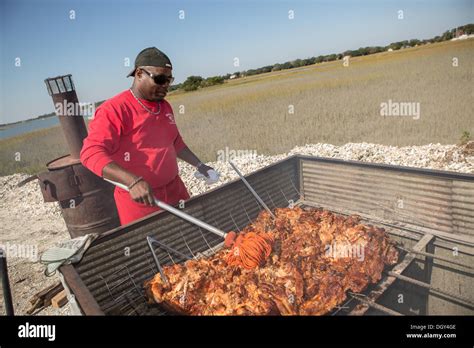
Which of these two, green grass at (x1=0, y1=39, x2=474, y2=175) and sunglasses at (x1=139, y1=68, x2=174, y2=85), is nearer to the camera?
sunglasses at (x1=139, y1=68, x2=174, y2=85)

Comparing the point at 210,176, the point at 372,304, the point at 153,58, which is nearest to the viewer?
the point at 372,304

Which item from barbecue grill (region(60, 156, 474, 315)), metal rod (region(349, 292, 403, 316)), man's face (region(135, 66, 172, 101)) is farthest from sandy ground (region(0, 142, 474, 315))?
metal rod (region(349, 292, 403, 316))

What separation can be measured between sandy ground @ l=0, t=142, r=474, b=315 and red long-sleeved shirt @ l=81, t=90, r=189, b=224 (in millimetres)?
2345

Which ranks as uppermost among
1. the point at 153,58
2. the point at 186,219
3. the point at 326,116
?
the point at 153,58

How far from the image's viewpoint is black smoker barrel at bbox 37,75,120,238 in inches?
155

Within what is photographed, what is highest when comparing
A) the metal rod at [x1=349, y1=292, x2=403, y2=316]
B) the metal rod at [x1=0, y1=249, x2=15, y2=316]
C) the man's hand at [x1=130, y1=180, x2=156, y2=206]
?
the man's hand at [x1=130, y1=180, x2=156, y2=206]

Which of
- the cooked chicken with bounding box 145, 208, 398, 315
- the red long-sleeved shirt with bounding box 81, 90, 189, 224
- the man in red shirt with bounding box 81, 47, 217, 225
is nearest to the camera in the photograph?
the cooked chicken with bounding box 145, 208, 398, 315

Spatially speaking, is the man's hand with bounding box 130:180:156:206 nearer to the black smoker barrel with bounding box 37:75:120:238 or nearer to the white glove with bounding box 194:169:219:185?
the white glove with bounding box 194:169:219:185

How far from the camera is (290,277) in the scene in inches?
101

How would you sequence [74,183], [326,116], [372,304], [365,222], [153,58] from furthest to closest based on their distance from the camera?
[326,116] < [74,183] < [365,222] < [153,58] < [372,304]

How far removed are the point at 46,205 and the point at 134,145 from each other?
6.98m

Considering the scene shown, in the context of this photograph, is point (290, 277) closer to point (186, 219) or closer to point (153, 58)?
point (186, 219)

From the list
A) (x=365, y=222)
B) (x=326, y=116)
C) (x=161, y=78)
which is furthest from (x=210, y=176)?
(x=326, y=116)

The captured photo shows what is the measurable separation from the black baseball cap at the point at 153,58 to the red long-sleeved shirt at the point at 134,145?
0.43 m
